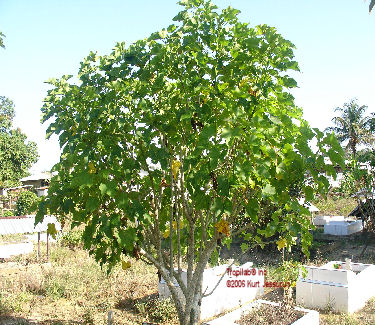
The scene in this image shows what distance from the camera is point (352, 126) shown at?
118ft

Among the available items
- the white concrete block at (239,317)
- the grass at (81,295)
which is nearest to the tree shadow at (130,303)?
the grass at (81,295)

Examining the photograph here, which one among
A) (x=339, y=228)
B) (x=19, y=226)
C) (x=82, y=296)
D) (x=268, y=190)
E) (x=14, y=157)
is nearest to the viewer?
(x=268, y=190)

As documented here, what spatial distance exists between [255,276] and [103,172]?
7874mm

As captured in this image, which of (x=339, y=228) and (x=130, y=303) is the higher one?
(x=339, y=228)

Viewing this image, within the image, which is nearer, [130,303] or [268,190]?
[268,190]

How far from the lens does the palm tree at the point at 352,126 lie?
35.5 m

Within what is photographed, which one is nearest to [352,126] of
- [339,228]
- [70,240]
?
[339,228]

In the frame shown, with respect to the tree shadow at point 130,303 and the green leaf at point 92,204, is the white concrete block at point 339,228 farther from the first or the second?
the green leaf at point 92,204

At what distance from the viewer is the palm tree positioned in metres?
35.5

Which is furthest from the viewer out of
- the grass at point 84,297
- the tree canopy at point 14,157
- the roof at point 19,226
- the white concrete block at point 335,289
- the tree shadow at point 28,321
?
the tree canopy at point 14,157

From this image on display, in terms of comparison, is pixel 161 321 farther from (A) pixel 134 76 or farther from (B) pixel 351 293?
(A) pixel 134 76

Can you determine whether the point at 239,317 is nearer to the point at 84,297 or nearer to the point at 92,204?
the point at 84,297

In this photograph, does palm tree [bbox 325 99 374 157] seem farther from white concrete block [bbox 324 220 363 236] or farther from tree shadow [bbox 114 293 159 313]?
tree shadow [bbox 114 293 159 313]

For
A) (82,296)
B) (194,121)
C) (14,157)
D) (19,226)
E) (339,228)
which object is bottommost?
(82,296)
